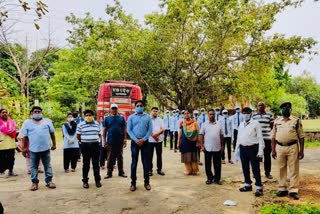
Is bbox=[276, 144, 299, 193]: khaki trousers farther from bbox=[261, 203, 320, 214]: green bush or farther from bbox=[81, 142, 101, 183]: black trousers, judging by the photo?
bbox=[81, 142, 101, 183]: black trousers

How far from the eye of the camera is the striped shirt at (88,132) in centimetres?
657

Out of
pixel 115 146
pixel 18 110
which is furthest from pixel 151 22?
pixel 115 146

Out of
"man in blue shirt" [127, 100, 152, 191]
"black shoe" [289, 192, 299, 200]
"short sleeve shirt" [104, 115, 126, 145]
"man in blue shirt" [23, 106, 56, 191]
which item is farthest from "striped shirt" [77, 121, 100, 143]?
"black shoe" [289, 192, 299, 200]

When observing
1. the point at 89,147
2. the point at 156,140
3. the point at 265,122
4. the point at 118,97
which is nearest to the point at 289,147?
the point at 265,122

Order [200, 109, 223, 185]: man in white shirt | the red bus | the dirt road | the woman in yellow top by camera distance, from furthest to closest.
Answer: the red bus
the woman in yellow top
[200, 109, 223, 185]: man in white shirt
the dirt road

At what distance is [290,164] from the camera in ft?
18.4

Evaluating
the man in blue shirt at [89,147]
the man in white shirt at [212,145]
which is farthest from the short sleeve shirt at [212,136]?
the man in blue shirt at [89,147]

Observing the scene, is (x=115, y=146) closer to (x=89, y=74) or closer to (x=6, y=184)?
(x=6, y=184)

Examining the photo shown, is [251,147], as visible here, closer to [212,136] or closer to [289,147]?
[289,147]

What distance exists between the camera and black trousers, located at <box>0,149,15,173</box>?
7.89m

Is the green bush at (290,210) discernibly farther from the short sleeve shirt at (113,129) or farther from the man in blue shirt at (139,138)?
the short sleeve shirt at (113,129)

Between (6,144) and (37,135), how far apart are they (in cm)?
229

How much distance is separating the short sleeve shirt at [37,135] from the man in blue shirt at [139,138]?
6.23ft

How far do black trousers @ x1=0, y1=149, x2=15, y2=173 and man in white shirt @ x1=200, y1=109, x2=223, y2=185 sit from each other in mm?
5394
